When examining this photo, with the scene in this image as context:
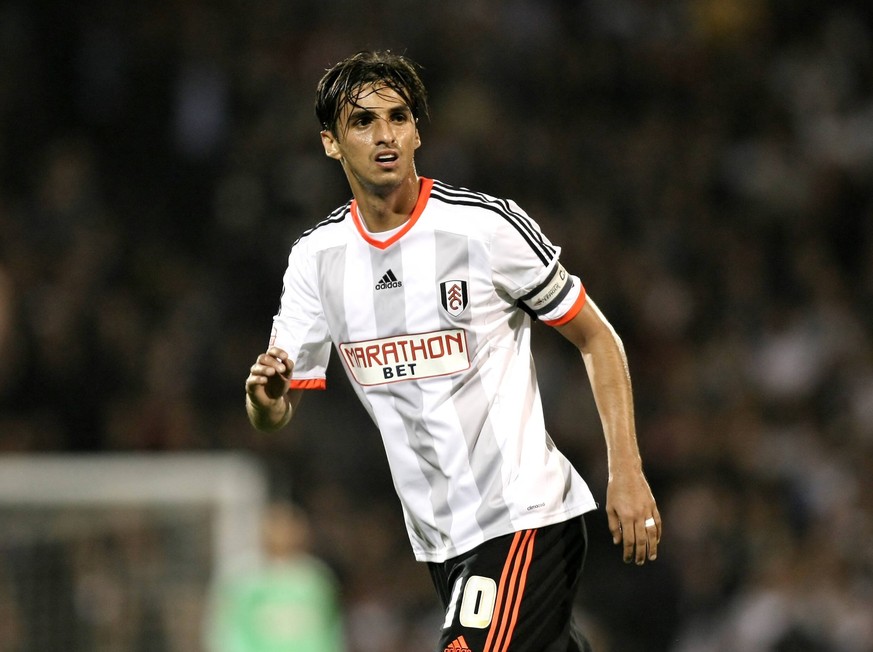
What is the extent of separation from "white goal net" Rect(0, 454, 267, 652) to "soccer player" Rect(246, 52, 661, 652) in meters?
4.88

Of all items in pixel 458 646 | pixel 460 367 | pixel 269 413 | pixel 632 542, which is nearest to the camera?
pixel 632 542

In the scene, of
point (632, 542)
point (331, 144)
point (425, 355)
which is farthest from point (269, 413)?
point (632, 542)

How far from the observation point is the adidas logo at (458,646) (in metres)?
3.46

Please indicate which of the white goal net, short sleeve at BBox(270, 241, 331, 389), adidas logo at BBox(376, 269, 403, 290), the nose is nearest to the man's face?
the nose

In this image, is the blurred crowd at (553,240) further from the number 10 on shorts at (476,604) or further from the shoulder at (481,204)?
the shoulder at (481,204)

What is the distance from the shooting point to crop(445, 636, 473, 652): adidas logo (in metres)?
3.46

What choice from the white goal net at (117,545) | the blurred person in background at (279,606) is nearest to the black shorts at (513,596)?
the blurred person in background at (279,606)

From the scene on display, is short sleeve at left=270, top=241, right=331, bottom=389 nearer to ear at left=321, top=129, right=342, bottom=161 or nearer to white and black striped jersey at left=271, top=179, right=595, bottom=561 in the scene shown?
white and black striped jersey at left=271, top=179, right=595, bottom=561

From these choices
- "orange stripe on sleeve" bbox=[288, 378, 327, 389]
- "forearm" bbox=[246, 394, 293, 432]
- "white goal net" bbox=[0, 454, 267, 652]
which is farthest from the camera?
"white goal net" bbox=[0, 454, 267, 652]

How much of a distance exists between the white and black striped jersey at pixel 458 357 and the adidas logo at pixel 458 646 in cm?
22

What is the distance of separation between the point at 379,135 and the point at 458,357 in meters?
0.58

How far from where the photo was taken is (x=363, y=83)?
3516 mm

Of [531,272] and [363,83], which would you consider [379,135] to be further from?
[531,272]

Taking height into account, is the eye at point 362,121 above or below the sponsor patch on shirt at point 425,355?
above
